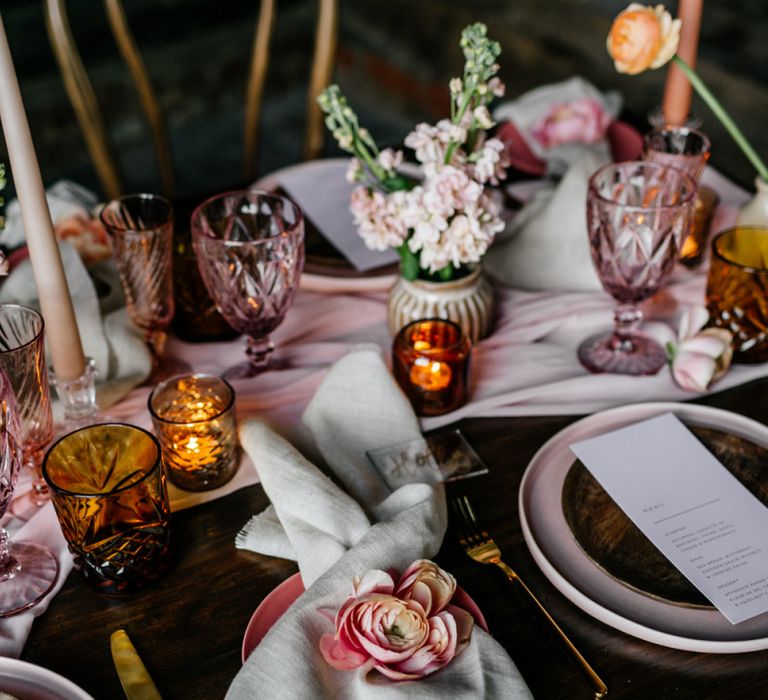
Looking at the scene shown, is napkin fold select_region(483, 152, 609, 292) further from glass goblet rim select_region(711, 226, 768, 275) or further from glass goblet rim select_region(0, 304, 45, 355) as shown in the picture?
glass goblet rim select_region(0, 304, 45, 355)

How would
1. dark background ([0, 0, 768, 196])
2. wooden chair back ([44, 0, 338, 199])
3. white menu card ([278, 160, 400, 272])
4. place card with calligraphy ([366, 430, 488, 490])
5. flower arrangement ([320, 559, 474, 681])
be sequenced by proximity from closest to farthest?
flower arrangement ([320, 559, 474, 681]) → place card with calligraphy ([366, 430, 488, 490]) → white menu card ([278, 160, 400, 272]) → wooden chair back ([44, 0, 338, 199]) → dark background ([0, 0, 768, 196])

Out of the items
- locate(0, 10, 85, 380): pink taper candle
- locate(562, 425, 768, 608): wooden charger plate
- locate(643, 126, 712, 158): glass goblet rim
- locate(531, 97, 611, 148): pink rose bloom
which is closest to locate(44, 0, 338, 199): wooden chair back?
locate(531, 97, 611, 148): pink rose bloom

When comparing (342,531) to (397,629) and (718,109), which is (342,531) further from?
(718,109)

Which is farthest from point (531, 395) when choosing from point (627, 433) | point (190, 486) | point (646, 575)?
point (190, 486)

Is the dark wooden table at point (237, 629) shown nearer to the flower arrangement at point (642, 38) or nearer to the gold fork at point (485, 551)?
the gold fork at point (485, 551)

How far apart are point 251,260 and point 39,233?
0.21 metres

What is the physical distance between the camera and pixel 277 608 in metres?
0.76

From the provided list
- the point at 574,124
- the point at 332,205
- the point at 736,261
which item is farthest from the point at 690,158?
the point at 332,205

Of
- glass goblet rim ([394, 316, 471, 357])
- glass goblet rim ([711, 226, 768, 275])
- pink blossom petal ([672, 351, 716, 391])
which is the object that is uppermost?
glass goblet rim ([711, 226, 768, 275])

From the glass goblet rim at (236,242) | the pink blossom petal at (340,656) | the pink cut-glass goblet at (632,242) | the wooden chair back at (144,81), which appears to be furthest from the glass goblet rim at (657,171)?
the wooden chair back at (144,81)

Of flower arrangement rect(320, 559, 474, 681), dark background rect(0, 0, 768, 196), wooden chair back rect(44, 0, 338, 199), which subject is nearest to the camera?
flower arrangement rect(320, 559, 474, 681)

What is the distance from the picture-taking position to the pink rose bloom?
1.37 metres

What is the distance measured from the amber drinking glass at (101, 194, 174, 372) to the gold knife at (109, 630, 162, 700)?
39cm

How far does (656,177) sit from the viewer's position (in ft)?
3.45
